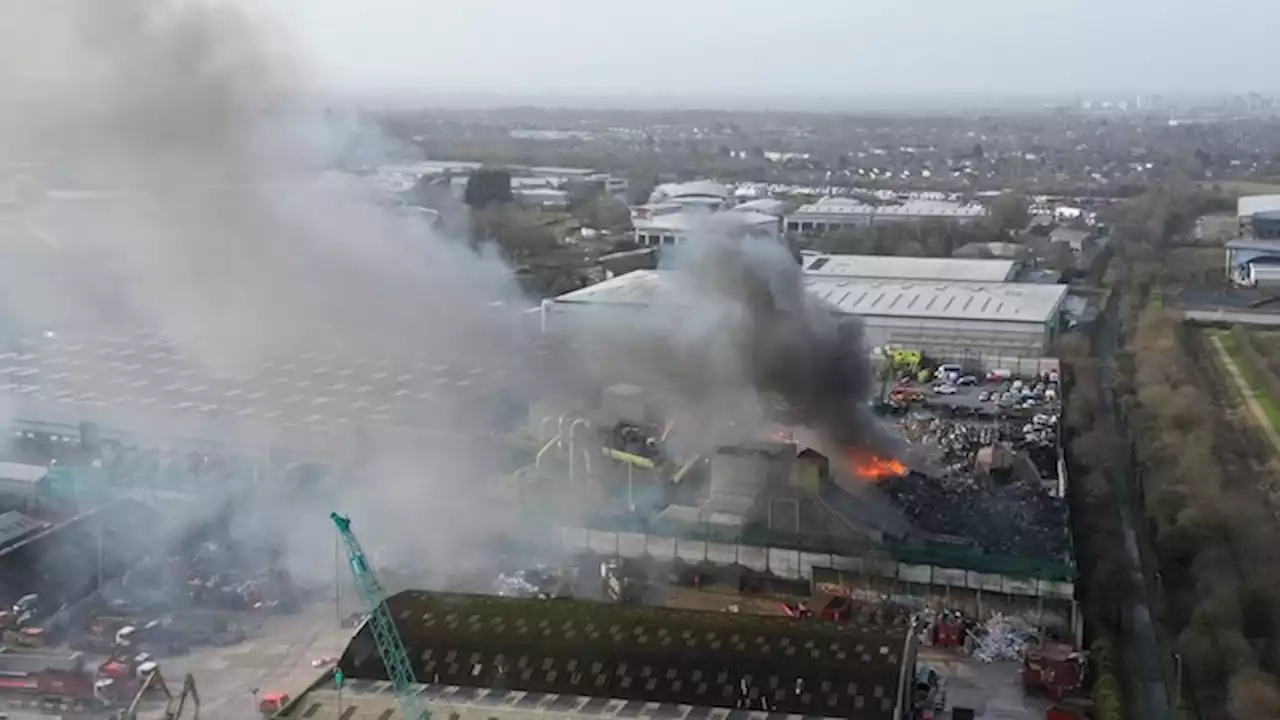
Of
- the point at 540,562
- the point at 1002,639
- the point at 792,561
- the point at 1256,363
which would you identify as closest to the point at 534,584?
the point at 540,562

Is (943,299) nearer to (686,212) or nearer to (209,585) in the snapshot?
(686,212)

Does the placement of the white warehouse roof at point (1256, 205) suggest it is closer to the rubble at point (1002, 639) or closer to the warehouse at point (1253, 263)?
the warehouse at point (1253, 263)

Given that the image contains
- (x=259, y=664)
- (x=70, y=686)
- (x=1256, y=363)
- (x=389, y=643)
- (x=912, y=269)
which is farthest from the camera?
(x=912, y=269)

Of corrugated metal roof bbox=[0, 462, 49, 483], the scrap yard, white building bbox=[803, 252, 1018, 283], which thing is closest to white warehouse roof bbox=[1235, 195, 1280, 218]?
white building bbox=[803, 252, 1018, 283]

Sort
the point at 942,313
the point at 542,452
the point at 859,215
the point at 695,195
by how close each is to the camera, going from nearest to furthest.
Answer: the point at 542,452 < the point at 942,313 < the point at 859,215 < the point at 695,195

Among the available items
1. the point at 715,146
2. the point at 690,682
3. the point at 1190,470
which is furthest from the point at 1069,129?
the point at 690,682

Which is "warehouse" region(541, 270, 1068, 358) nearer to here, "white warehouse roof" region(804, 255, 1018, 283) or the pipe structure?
"white warehouse roof" region(804, 255, 1018, 283)
